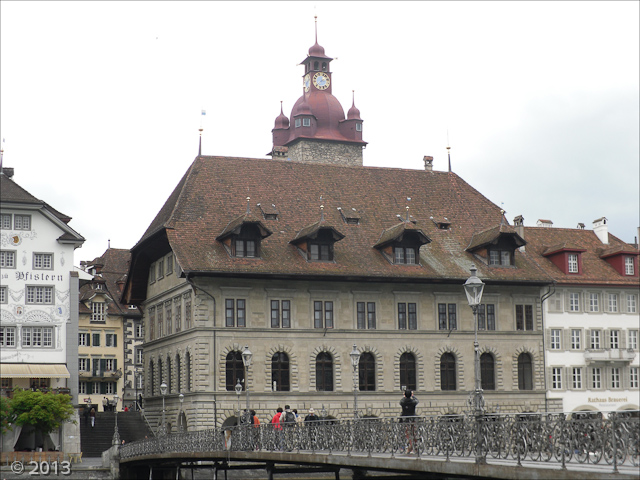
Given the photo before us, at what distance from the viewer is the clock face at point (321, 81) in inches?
3828

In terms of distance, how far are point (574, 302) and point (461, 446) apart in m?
42.2

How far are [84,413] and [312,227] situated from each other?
54.2 feet

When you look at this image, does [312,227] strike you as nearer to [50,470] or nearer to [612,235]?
[50,470]

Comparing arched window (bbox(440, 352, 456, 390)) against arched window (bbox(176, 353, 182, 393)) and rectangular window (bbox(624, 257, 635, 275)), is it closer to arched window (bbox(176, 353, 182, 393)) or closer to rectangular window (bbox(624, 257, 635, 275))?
arched window (bbox(176, 353, 182, 393))

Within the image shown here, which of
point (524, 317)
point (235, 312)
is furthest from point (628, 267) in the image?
point (235, 312)

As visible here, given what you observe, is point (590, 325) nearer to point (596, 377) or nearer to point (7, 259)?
point (596, 377)

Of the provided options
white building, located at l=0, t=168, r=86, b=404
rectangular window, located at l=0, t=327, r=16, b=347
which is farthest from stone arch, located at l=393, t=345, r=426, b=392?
rectangular window, located at l=0, t=327, r=16, b=347

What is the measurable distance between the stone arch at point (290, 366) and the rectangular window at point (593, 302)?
1879cm

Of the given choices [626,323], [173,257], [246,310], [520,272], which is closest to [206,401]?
[246,310]

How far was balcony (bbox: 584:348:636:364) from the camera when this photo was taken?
202 feet

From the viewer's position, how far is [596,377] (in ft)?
204

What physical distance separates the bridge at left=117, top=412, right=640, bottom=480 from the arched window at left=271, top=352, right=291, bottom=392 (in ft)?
57.9

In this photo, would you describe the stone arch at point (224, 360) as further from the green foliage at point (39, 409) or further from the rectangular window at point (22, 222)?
the rectangular window at point (22, 222)

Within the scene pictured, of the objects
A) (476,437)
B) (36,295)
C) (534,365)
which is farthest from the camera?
(534,365)
